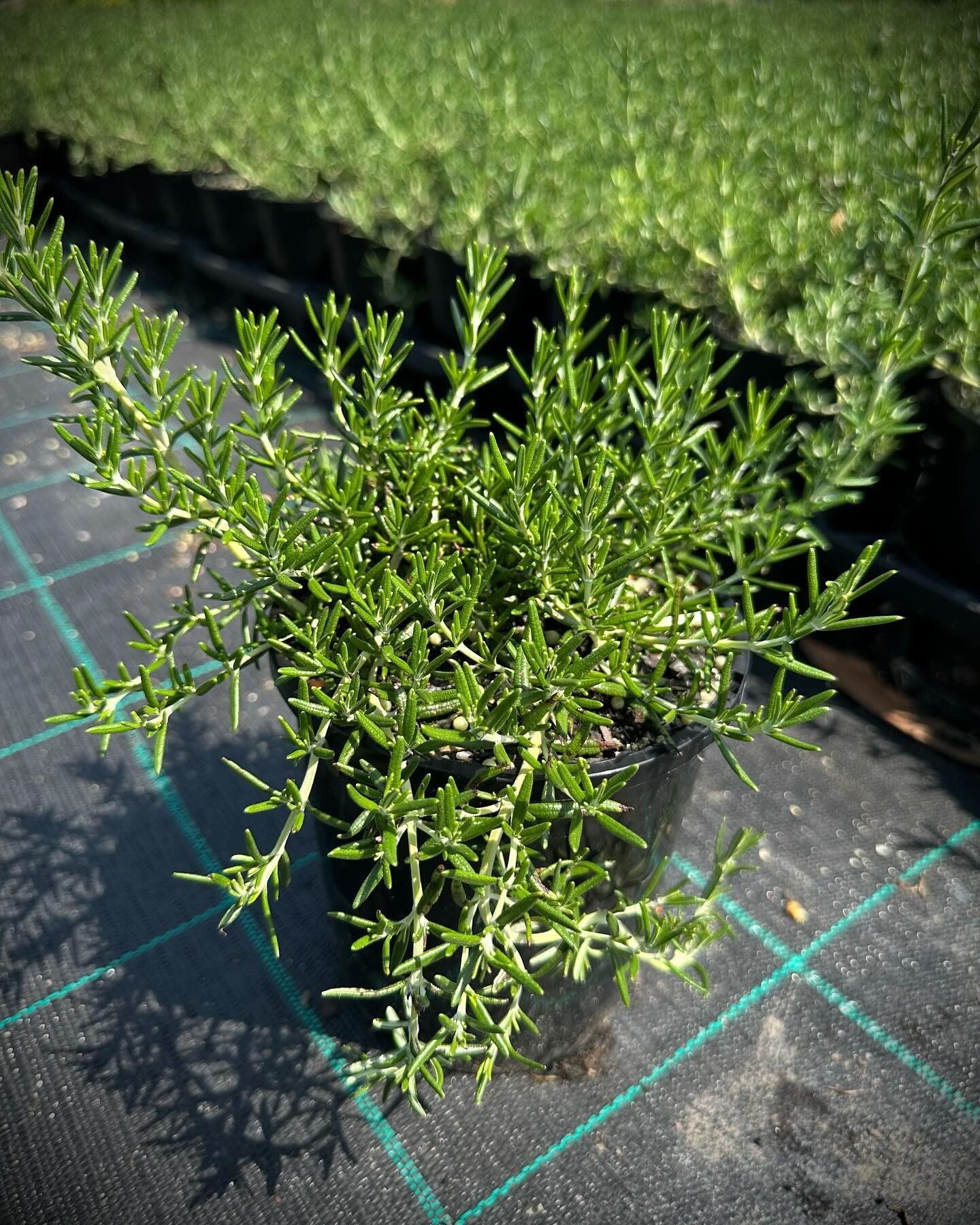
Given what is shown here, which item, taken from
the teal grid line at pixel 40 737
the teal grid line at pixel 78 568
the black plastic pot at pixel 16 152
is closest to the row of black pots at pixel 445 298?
the black plastic pot at pixel 16 152

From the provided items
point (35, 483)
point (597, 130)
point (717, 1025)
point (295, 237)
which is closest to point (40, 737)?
point (35, 483)

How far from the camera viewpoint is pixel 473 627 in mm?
1269

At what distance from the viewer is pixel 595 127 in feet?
13.4

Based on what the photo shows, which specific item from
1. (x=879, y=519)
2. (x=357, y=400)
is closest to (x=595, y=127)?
(x=879, y=519)

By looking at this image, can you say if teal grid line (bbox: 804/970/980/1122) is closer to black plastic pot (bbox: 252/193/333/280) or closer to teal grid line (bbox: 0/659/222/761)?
teal grid line (bbox: 0/659/222/761)

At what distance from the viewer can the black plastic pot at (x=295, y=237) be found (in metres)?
4.06

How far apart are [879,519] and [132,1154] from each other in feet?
8.05

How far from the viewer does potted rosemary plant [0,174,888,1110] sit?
3.45ft

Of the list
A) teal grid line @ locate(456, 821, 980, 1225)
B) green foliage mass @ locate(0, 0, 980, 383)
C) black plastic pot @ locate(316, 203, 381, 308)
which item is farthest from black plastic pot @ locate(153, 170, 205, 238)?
teal grid line @ locate(456, 821, 980, 1225)

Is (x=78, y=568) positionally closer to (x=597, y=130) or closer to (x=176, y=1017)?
(x=176, y=1017)

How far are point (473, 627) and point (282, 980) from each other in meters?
0.91

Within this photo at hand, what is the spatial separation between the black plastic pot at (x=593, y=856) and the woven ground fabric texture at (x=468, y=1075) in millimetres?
119

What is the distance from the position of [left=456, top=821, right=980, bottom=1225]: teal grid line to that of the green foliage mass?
1.14 metres

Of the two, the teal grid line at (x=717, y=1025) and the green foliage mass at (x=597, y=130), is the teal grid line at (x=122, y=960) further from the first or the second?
the green foliage mass at (x=597, y=130)
